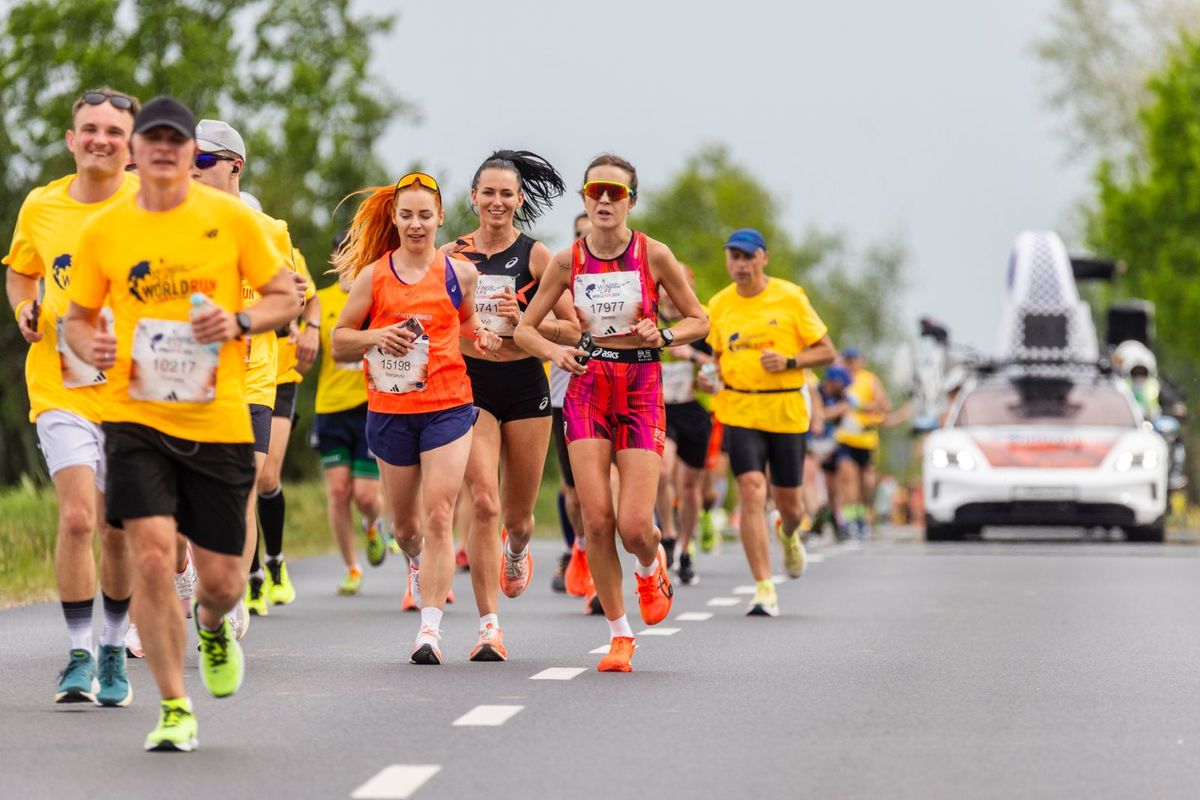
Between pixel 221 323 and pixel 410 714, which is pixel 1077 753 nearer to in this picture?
pixel 410 714

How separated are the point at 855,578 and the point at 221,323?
11906 mm

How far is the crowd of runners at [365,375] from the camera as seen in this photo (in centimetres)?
773

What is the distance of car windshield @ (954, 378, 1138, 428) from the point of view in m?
26.2

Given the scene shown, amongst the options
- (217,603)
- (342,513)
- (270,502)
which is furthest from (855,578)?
(217,603)

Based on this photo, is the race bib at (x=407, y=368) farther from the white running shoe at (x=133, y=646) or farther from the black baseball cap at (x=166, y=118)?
the black baseball cap at (x=166, y=118)

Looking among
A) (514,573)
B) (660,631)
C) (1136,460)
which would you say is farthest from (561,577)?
(1136,460)

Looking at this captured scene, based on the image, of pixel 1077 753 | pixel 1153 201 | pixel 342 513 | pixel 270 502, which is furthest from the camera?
pixel 1153 201

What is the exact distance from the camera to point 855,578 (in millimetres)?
19016

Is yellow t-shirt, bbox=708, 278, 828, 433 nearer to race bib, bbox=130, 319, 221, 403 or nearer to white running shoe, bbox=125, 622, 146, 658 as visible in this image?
white running shoe, bbox=125, 622, 146, 658

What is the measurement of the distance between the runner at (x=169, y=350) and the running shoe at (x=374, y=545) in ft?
30.2

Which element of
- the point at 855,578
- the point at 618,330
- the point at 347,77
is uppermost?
the point at 347,77

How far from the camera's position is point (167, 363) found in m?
7.69

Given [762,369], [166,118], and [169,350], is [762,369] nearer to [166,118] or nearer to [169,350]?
[169,350]

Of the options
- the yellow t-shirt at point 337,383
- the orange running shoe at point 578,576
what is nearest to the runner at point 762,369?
the orange running shoe at point 578,576
